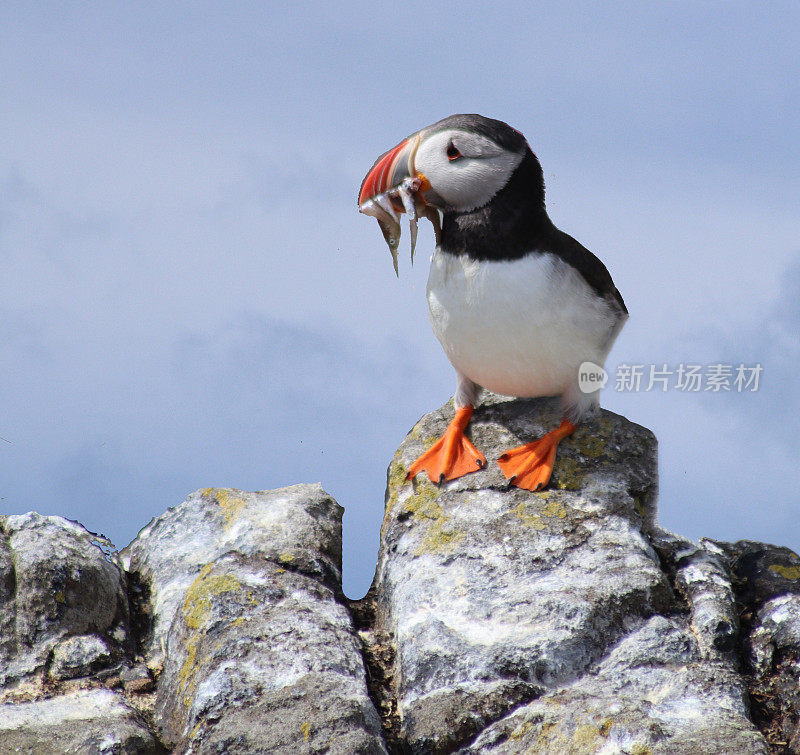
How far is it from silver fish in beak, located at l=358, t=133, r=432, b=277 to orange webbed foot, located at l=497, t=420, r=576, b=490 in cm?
138

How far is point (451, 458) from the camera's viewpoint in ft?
19.1

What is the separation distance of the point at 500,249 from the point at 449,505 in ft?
5.06

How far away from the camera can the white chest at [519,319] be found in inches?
215

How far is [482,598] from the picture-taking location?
5012mm

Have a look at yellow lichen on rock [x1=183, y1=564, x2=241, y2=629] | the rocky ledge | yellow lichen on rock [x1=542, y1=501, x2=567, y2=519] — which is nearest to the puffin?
yellow lichen on rock [x1=542, y1=501, x2=567, y2=519]

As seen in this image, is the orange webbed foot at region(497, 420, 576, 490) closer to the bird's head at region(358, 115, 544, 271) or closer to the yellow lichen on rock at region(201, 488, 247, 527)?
the bird's head at region(358, 115, 544, 271)

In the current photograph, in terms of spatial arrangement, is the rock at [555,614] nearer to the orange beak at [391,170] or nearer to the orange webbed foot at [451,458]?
the orange webbed foot at [451,458]

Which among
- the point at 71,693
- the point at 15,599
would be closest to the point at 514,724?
the point at 71,693

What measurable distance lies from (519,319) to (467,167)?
3.04 ft

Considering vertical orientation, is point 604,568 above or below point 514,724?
above

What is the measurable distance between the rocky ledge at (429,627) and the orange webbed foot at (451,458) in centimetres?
10

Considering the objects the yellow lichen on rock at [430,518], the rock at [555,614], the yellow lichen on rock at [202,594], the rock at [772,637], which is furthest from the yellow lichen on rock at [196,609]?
the rock at [772,637]

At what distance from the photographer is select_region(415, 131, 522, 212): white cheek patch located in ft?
17.7

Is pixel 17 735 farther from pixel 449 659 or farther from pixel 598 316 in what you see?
pixel 598 316
